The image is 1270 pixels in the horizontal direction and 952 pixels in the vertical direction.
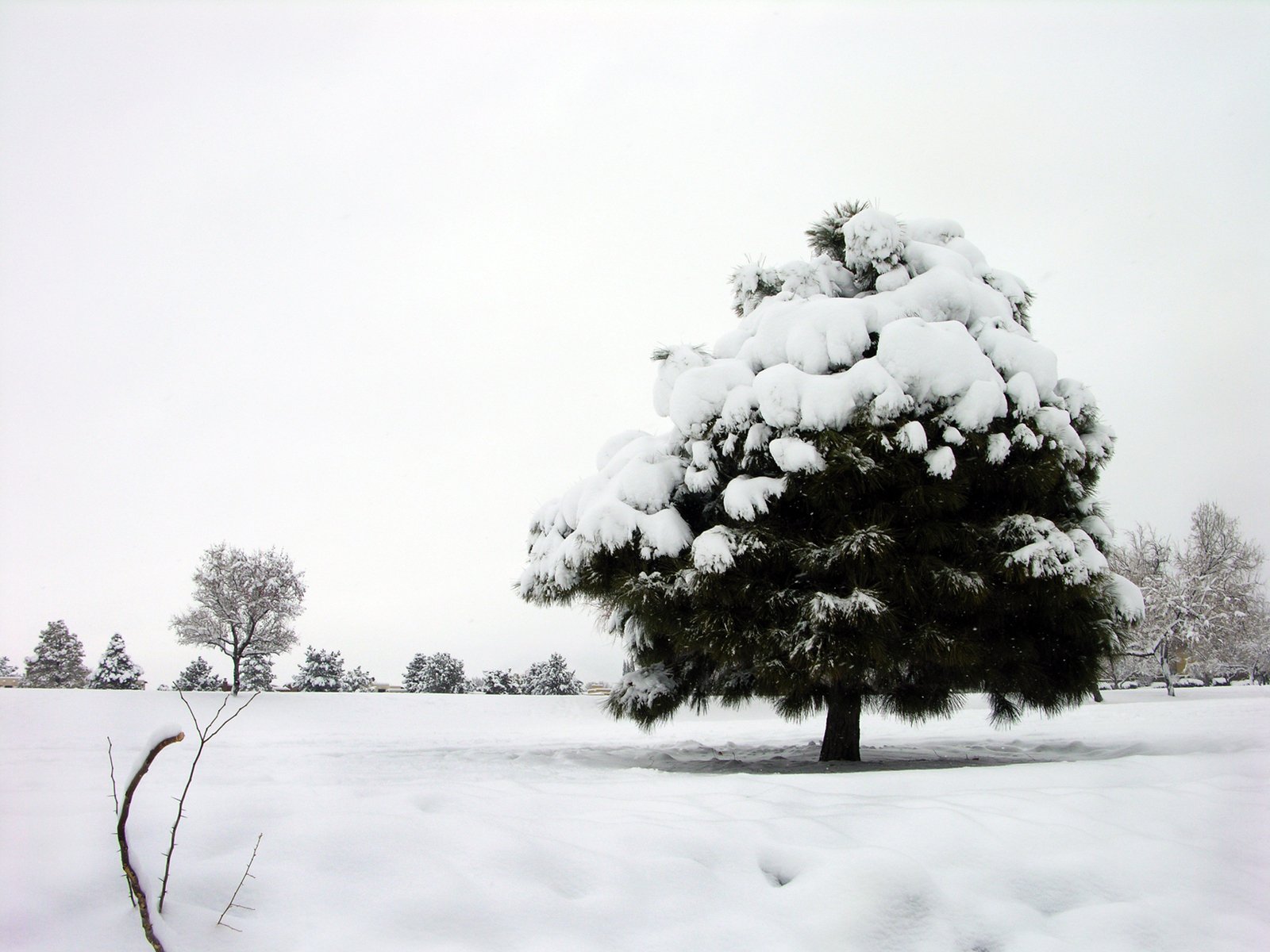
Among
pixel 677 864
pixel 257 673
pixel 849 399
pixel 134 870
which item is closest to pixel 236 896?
pixel 134 870

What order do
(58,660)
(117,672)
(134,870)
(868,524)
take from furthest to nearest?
(58,660) < (117,672) < (868,524) < (134,870)

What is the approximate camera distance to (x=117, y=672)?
25250mm

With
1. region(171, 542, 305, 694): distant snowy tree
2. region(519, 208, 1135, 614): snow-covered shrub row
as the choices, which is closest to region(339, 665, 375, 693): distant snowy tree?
region(171, 542, 305, 694): distant snowy tree

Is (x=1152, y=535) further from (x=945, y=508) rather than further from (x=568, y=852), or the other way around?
(x=568, y=852)

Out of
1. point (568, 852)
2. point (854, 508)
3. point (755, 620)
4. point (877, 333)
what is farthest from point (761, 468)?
point (568, 852)

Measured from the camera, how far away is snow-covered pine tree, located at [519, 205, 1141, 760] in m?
5.50

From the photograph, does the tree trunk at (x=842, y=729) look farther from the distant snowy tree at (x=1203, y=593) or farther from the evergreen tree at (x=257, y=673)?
the evergreen tree at (x=257, y=673)

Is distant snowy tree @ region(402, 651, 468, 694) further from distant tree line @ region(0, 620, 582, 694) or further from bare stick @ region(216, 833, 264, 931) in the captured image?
bare stick @ region(216, 833, 264, 931)

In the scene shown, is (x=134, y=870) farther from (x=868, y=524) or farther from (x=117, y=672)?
(x=117, y=672)

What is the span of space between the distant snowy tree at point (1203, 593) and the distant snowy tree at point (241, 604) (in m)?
27.4

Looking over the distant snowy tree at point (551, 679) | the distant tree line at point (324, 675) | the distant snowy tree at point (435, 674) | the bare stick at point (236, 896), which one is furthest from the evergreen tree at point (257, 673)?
the bare stick at point (236, 896)

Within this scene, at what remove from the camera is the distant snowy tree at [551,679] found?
30312 millimetres

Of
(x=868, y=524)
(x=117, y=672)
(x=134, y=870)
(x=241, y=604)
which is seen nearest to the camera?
(x=134, y=870)

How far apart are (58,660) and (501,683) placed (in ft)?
58.6
